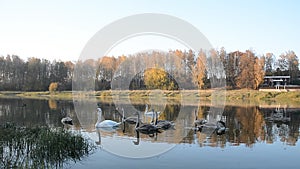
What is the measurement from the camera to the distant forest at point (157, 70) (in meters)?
45.4

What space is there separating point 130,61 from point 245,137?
1253 inches

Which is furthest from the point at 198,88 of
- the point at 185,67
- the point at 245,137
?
the point at 245,137

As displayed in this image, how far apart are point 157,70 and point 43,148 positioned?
34.1 meters

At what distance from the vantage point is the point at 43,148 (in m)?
10.8

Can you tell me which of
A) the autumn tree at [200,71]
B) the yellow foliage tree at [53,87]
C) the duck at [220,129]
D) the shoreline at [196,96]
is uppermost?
the autumn tree at [200,71]

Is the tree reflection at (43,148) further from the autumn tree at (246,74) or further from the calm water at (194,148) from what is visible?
the autumn tree at (246,74)

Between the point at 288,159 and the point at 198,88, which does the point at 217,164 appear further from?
the point at 198,88

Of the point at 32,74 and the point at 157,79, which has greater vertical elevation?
the point at 32,74

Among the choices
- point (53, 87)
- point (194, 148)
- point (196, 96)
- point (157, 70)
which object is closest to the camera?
point (194, 148)

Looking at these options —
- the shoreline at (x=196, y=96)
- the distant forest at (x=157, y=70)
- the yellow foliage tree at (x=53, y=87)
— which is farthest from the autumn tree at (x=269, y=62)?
the yellow foliage tree at (x=53, y=87)

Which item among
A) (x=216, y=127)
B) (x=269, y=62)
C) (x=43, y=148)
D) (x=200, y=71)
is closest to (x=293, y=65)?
(x=269, y=62)

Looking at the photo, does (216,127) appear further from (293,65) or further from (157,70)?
(293,65)

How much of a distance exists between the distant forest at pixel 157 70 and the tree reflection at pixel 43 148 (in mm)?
25624

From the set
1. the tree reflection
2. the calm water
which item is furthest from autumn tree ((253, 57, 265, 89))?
the tree reflection
